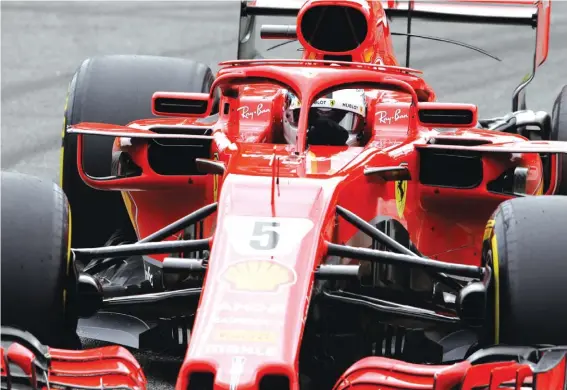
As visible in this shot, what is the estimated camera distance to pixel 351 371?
16.3 ft

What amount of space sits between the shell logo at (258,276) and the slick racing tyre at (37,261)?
29.4 inches

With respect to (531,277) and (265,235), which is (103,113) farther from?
(531,277)

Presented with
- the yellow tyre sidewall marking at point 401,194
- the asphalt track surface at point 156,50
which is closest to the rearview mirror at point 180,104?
the yellow tyre sidewall marking at point 401,194

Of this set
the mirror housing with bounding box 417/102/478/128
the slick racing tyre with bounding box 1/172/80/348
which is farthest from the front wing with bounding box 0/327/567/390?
the mirror housing with bounding box 417/102/478/128

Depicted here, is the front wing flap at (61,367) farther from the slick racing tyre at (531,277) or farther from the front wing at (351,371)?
the slick racing tyre at (531,277)

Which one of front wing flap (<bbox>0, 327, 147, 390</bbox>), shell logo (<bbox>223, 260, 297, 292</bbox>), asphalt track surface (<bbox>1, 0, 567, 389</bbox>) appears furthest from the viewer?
asphalt track surface (<bbox>1, 0, 567, 389</bbox>)

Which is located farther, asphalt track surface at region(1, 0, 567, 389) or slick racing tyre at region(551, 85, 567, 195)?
asphalt track surface at region(1, 0, 567, 389)

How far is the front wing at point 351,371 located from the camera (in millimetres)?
4742

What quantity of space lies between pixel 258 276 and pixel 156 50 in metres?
9.02

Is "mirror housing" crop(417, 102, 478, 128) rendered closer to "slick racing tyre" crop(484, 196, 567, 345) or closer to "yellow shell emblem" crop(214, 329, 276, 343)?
"slick racing tyre" crop(484, 196, 567, 345)

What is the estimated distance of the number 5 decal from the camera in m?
5.21

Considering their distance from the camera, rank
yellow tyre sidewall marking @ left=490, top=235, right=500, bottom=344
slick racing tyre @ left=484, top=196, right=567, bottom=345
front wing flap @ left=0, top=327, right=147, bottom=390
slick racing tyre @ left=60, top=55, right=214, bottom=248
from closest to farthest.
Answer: front wing flap @ left=0, top=327, right=147, bottom=390, slick racing tyre @ left=484, top=196, right=567, bottom=345, yellow tyre sidewall marking @ left=490, top=235, right=500, bottom=344, slick racing tyre @ left=60, top=55, right=214, bottom=248

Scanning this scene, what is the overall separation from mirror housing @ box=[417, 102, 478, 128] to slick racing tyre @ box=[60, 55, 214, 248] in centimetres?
202

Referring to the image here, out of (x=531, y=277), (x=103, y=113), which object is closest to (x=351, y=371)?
(x=531, y=277)
